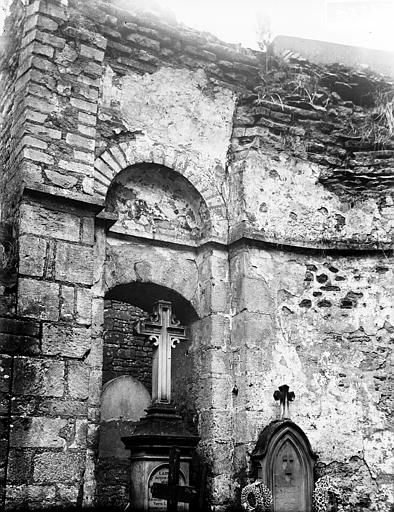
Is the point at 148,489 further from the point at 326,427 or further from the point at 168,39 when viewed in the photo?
the point at 168,39

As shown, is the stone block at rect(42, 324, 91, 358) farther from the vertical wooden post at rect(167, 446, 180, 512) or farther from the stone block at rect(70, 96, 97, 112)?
the stone block at rect(70, 96, 97, 112)

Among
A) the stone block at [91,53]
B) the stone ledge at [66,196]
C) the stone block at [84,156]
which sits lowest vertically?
the stone ledge at [66,196]

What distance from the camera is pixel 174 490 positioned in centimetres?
534

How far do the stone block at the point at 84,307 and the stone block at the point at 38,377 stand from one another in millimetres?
395

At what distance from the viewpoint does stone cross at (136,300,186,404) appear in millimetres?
5828

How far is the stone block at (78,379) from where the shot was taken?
5254 millimetres

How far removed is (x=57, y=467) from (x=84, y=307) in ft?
4.02

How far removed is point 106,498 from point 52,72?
540 cm

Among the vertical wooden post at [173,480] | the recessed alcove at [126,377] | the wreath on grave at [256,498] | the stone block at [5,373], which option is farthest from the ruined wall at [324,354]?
the stone block at [5,373]

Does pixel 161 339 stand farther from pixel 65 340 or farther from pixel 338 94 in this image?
pixel 338 94

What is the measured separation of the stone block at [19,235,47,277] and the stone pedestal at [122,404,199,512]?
1.48 metres

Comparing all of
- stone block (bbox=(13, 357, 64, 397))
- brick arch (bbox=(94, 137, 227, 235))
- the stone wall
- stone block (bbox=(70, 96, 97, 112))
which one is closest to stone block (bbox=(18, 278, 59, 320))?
stone block (bbox=(13, 357, 64, 397))

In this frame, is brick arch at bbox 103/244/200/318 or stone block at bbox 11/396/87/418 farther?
brick arch at bbox 103/244/200/318

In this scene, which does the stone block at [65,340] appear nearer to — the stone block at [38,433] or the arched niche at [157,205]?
the stone block at [38,433]
